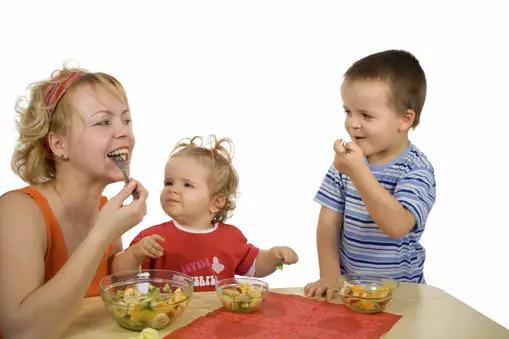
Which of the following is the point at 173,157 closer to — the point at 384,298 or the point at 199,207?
the point at 199,207

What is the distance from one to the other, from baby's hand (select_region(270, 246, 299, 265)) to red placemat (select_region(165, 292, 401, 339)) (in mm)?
332

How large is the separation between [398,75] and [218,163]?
0.74 meters

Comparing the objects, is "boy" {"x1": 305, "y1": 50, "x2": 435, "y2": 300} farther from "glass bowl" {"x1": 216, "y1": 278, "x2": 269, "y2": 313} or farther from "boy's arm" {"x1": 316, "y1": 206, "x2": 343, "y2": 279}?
"glass bowl" {"x1": 216, "y1": 278, "x2": 269, "y2": 313}

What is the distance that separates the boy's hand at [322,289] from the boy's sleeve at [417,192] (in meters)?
0.35

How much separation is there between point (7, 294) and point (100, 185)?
47 centimetres

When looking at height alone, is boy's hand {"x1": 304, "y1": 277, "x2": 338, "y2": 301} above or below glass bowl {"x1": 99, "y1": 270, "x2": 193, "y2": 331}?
below

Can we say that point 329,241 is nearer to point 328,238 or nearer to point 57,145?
point 328,238

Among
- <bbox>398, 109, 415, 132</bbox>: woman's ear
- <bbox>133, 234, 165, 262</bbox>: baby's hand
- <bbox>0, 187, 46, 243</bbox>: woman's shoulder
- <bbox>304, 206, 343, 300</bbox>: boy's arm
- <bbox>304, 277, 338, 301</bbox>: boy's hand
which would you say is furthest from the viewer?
<bbox>304, 206, 343, 300</bbox>: boy's arm

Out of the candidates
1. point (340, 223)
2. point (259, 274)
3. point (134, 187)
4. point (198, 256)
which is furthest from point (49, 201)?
point (340, 223)

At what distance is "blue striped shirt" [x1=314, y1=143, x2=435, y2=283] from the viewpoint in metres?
1.99

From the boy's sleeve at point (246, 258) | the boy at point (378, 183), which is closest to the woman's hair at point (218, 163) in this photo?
the boy's sleeve at point (246, 258)

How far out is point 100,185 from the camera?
179 cm

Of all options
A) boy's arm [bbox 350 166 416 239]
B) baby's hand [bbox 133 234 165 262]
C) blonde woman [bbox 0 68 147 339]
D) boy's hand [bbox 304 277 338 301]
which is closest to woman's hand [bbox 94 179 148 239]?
blonde woman [bbox 0 68 147 339]

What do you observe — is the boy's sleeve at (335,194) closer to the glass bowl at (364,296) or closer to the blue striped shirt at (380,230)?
the blue striped shirt at (380,230)
